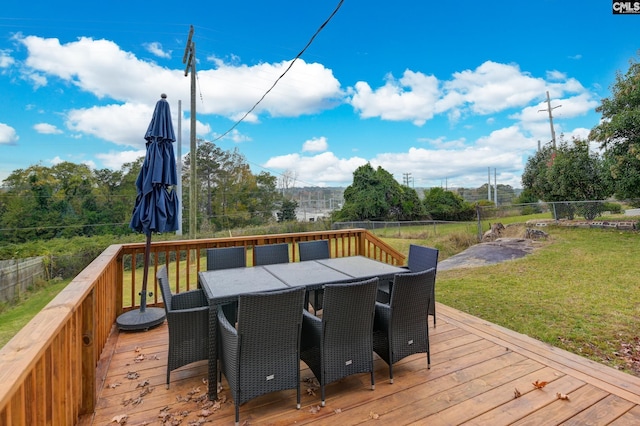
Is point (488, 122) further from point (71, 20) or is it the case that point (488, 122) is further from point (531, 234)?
point (71, 20)

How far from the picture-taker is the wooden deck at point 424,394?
204 centimetres

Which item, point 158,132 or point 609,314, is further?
point 609,314

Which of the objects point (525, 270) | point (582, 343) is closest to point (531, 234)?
point (525, 270)

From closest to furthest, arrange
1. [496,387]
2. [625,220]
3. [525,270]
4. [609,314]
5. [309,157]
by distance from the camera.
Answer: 1. [496,387]
2. [609,314]
3. [525,270]
4. [625,220]
5. [309,157]

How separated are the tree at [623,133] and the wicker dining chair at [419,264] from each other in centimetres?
866

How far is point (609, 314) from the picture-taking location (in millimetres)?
4477

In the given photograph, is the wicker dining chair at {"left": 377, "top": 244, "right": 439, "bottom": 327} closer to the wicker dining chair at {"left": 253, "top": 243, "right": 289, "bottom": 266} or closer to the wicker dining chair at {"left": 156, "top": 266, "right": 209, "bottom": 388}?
the wicker dining chair at {"left": 253, "top": 243, "right": 289, "bottom": 266}

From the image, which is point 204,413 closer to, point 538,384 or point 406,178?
point 538,384

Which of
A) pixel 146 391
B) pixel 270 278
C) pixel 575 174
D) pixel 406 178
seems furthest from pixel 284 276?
pixel 406 178

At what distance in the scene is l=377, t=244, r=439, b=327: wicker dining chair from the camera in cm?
346

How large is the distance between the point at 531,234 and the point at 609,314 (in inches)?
261

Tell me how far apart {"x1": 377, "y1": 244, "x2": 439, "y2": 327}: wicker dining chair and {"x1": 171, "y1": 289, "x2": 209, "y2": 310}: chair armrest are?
189cm

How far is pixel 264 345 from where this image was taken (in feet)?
6.65

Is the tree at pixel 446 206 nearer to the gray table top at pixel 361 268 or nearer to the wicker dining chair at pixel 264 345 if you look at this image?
the gray table top at pixel 361 268
